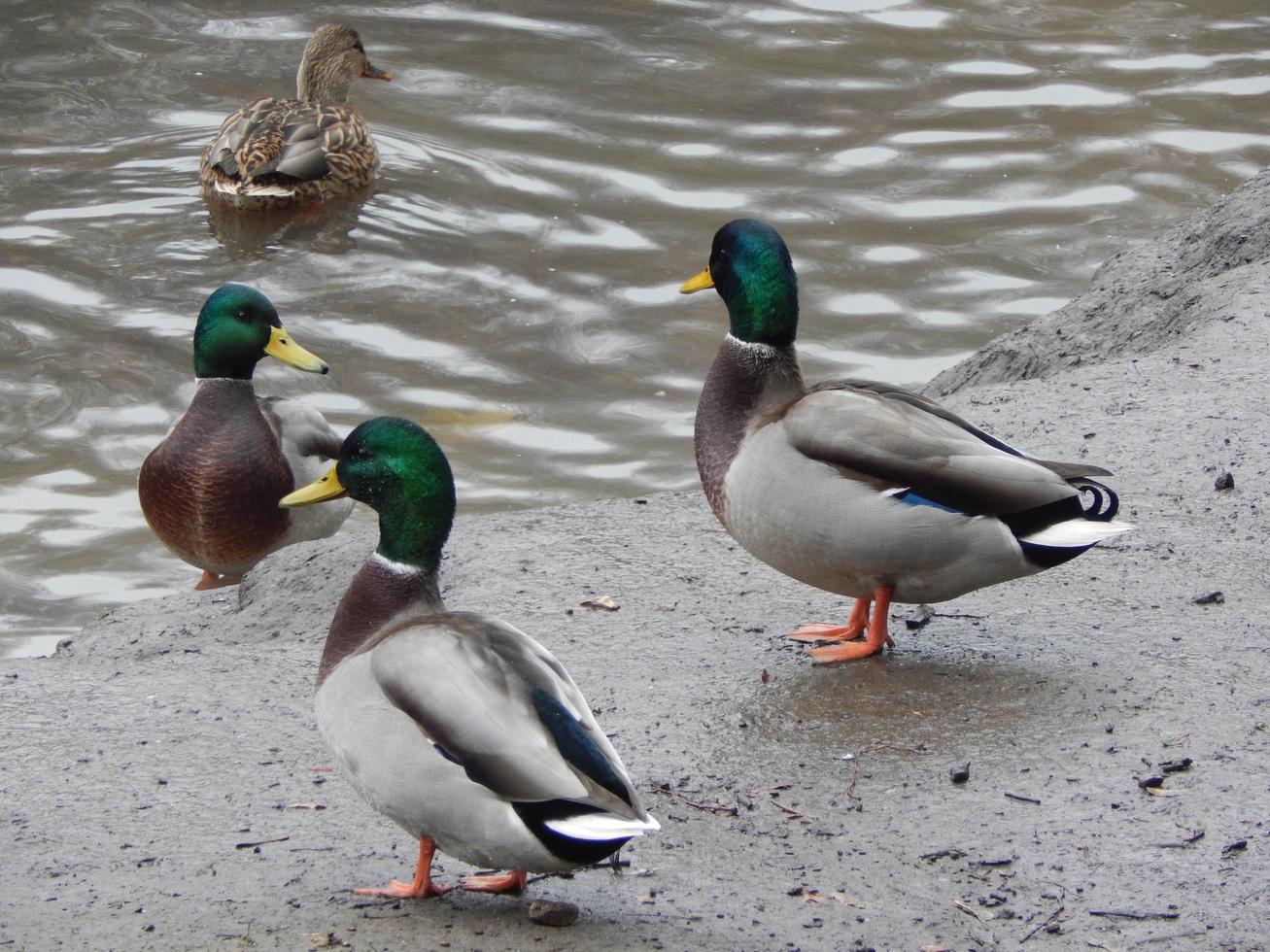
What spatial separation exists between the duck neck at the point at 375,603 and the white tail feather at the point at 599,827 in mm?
655

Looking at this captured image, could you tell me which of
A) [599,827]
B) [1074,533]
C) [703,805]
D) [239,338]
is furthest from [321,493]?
[239,338]

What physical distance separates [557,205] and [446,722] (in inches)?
259

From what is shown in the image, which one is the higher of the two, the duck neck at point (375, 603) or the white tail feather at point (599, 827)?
the duck neck at point (375, 603)

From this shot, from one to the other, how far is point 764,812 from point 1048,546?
97 centimetres

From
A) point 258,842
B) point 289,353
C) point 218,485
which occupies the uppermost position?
point 289,353

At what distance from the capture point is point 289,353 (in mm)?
6406

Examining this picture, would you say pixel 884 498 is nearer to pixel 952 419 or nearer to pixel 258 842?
pixel 952 419

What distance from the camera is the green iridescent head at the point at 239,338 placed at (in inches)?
249

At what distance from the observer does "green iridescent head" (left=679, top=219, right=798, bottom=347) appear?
4.59m

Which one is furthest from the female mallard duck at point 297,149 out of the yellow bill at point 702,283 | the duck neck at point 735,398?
the duck neck at point 735,398

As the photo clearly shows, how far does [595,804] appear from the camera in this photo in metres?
2.90

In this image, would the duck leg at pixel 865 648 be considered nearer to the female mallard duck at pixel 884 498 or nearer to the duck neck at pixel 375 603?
the female mallard duck at pixel 884 498

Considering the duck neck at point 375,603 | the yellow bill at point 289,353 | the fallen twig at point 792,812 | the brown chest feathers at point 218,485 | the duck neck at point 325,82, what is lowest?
the brown chest feathers at point 218,485

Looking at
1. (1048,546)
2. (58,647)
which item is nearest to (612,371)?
(58,647)
